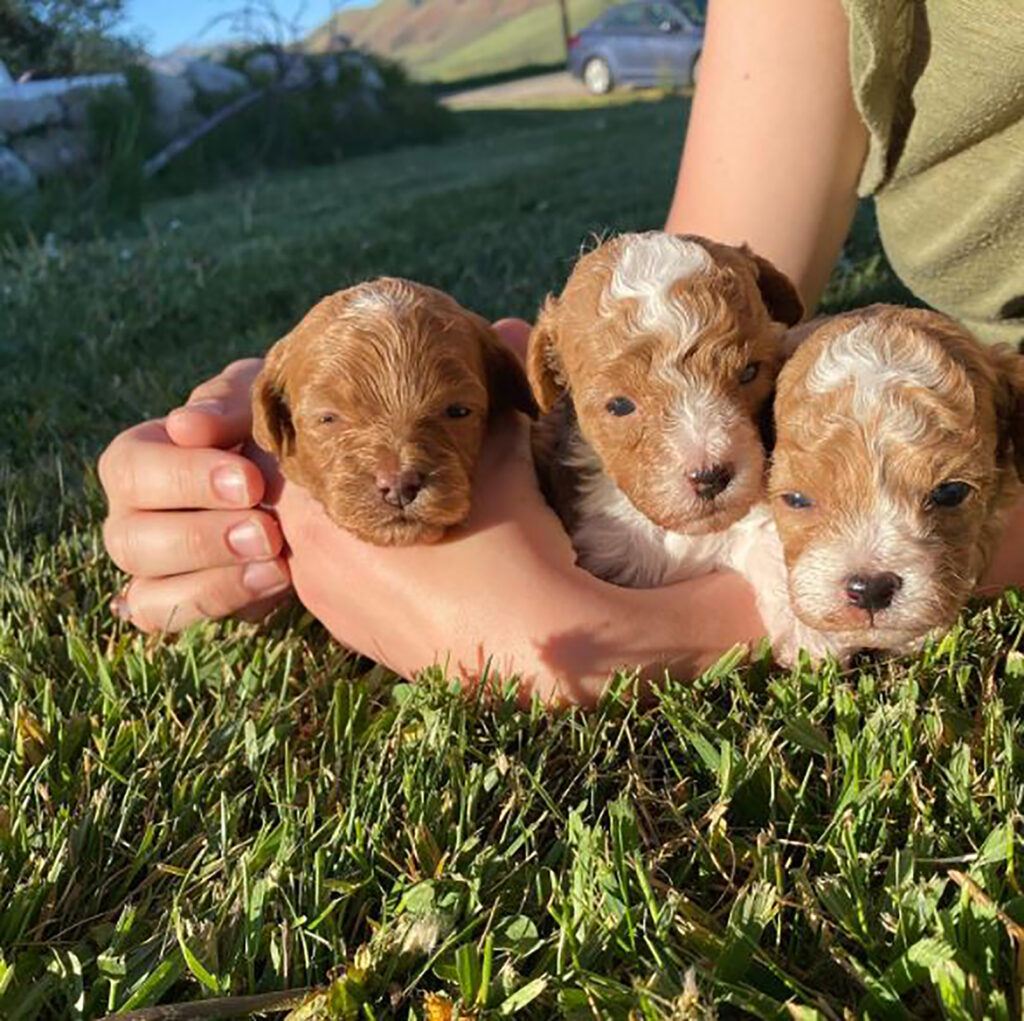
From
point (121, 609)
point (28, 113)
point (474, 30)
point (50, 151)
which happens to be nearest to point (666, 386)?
point (121, 609)

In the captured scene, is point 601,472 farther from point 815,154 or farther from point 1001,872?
point 815,154

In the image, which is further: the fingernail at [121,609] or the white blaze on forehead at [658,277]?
the fingernail at [121,609]

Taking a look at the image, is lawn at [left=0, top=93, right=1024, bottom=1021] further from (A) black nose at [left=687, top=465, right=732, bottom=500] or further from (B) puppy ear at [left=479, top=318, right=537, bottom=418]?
(B) puppy ear at [left=479, top=318, right=537, bottom=418]

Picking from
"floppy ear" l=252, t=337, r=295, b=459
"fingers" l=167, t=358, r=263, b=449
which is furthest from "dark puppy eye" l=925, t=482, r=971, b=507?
"fingers" l=167, t=358, r=263, b=449

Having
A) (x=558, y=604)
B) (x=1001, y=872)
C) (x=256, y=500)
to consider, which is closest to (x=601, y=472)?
(x=558, y=604)

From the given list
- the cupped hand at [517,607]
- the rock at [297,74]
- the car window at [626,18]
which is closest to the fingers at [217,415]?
the cupped hand at [517,607]

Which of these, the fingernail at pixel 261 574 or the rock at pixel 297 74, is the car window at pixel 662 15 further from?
the fingernail at pixel 261 574

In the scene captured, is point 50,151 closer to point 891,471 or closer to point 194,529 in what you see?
point 194,529

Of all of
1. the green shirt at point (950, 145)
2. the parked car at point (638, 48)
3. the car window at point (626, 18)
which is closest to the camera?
the green shirt at point (950, 145)
